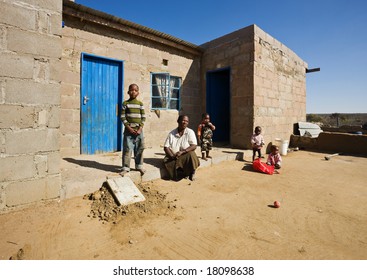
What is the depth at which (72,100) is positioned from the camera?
5398 mm

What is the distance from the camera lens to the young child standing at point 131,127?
3922mm

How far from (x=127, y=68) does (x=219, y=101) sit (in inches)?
162

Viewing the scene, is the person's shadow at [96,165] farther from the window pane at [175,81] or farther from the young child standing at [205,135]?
the window pane at [175,81]

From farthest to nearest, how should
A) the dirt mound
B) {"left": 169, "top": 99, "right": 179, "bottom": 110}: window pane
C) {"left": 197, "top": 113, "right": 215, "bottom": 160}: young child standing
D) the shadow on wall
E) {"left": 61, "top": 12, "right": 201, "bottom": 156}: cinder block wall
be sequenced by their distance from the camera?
the shadow on wall → {"left": 169, "top": 99, "right": 179, "bottom": 110}: window pane → {"left": 197, "top": 113, "right": 215, "bottom": 160}: young child standing → {"left": 61, "top": 12, "right": 201, "bottom": 156}: cinder block wall → the dirt mound

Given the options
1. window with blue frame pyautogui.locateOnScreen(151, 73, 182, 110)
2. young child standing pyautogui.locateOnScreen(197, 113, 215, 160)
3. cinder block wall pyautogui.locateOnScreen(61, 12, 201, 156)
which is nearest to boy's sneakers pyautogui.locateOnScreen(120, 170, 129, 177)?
young child standing pyautogui.locateOnScreen(197, 113, 215, 160)

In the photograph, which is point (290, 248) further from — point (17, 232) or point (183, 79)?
point (183, 79)

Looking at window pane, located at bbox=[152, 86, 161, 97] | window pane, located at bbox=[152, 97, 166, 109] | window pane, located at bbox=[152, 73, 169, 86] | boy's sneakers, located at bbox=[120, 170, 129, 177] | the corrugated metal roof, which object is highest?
the corrugated metal roof

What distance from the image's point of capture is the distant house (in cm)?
268

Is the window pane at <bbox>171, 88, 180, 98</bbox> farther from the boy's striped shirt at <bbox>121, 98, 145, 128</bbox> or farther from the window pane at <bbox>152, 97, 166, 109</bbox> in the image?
the boy's striped shirt at <bbox>121, 98, 145, 128</bbox>

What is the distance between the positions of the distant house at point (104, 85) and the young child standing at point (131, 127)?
116 centimetres

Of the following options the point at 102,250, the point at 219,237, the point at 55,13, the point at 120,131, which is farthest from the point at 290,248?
the point at 120,131

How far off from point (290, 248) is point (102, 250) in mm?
1914

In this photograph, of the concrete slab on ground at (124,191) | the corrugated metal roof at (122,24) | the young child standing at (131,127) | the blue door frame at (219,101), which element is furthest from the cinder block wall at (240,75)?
the concrete slab on ground at (124,191)

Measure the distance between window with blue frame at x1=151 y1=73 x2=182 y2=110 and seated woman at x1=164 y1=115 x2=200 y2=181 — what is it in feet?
10.0
